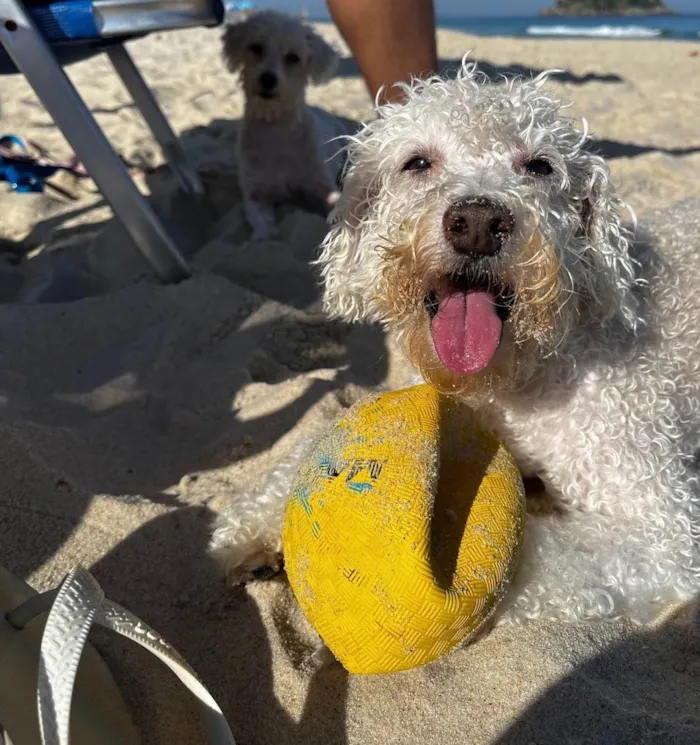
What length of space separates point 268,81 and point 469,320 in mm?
4663

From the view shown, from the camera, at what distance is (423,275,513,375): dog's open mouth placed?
82.1 inches

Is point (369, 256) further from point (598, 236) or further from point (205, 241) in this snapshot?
point (205, 241)

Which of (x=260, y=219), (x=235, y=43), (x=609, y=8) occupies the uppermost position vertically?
(x=235, y=43)

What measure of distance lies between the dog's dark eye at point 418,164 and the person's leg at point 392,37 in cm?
128

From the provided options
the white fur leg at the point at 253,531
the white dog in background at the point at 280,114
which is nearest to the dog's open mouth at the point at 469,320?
the white fur leg at the point at 253,531

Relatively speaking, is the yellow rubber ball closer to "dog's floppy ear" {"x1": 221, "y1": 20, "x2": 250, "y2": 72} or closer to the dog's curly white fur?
the dog's curly white fur

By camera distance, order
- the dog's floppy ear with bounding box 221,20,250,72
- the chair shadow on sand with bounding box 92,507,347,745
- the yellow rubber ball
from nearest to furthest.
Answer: the yellow rubber ball → the chair shadow on sand with bounding box 92,507,347,745 → the dog's floppy ear with bounding box 221,20,250,72

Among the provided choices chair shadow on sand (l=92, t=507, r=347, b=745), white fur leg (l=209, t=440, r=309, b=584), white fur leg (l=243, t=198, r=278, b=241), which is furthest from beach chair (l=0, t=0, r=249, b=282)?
chair shadow on sand (l=92, t=507, r=347, b=745)

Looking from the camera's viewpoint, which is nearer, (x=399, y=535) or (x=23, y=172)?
(x=399, y=535)

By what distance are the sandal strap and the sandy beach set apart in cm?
52

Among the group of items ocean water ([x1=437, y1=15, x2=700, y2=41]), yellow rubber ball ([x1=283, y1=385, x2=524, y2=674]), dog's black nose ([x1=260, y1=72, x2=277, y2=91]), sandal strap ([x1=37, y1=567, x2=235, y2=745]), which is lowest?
ocean water ([x1=437, y1=15, x2=700, y2=41])

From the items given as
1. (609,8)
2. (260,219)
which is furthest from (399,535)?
(609,8)

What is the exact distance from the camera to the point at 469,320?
6.97ft

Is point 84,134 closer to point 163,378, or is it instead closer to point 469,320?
point 163,378
